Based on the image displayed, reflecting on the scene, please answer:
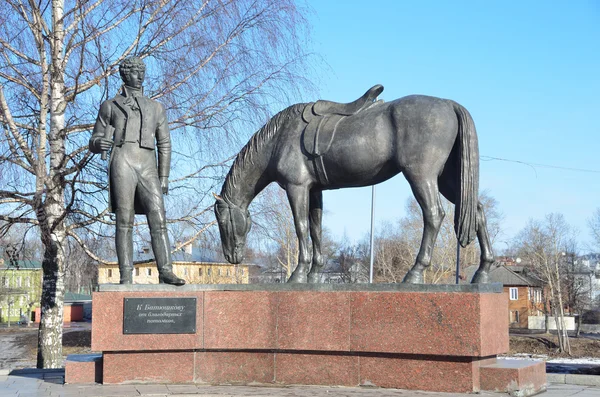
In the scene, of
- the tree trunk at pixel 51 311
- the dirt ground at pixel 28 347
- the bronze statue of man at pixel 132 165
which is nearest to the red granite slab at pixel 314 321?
the bronze statue of man at pixel 132 165

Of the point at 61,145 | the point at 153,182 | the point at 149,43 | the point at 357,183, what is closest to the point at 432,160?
the point at 357,183

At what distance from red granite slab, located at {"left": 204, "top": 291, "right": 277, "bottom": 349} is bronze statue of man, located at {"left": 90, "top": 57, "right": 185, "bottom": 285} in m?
0.55

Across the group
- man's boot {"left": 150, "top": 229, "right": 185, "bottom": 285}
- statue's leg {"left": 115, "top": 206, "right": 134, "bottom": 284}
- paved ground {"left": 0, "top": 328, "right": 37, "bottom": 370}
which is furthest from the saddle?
paved ground {"left": 0, "top": 328, "right": 37, "bottom": 370}

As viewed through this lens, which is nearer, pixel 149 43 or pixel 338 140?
pixel 338 140

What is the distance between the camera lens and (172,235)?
49.6 feet

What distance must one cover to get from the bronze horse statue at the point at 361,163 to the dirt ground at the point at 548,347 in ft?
92.8

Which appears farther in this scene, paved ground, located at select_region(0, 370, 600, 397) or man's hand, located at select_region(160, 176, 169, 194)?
man's hand, located at select_region(160, 176, 169, 194)

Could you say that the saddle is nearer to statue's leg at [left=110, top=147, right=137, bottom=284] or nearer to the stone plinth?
statue's leg at [left=110, top=147, right=137, bottom=284]

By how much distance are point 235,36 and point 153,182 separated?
20.0ft

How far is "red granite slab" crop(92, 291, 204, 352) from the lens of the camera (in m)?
8.73

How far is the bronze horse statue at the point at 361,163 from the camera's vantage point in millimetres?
8750

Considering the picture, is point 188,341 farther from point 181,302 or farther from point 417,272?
point 417,272

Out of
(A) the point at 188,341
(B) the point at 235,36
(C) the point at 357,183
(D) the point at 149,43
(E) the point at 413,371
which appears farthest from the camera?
(B) the point at 235,36

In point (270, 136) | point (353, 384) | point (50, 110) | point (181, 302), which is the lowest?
point (353, 384)
